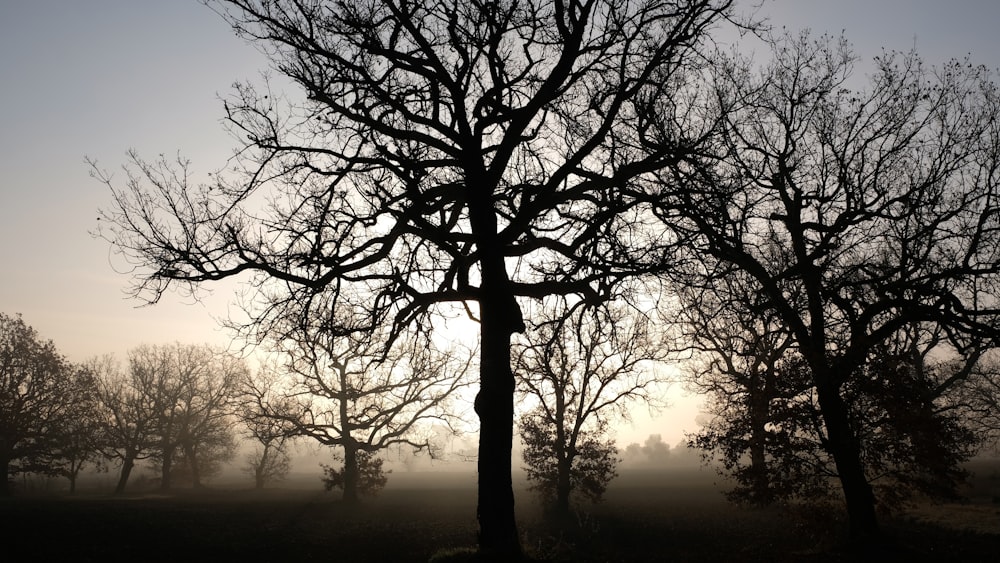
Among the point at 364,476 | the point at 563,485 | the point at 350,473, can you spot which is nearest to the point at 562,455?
the point at 563,485

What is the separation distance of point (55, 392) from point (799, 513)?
47.8 metres

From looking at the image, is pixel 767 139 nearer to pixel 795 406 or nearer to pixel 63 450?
pixel 795 406

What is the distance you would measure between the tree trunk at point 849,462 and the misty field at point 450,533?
638 mm

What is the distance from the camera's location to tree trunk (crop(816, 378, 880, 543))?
13695 millimetres

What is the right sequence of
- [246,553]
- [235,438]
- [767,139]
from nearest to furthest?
1. [767,139]
2. [246,553]
3. [235,438]

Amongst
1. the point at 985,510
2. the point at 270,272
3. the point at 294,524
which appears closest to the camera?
the point at 270,272

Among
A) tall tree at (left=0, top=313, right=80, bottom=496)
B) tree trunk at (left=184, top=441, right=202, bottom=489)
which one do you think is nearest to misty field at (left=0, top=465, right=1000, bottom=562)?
tall tree at (left=0, top=313, right=80, bottom=496)

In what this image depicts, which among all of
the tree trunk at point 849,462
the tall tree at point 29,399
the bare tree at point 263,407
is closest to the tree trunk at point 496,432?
the tree trunk at point 849,462

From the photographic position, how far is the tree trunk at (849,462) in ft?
44.9

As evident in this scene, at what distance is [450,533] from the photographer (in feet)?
77.4

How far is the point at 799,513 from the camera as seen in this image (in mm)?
15172

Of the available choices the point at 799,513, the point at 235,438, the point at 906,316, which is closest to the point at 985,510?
the point at 799,513

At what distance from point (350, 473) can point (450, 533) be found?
13.4m

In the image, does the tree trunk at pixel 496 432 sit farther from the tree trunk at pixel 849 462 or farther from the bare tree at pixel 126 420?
the bare tree at pixel 126 420
